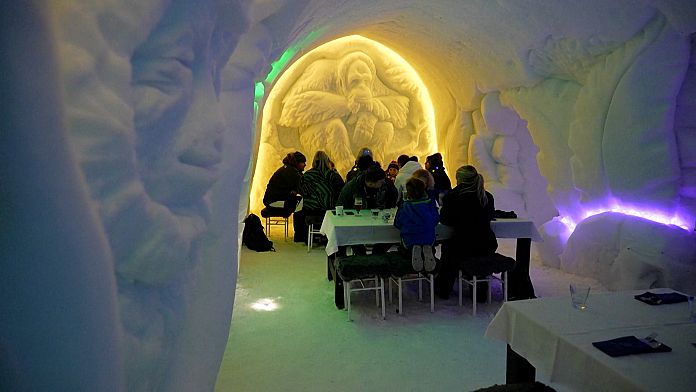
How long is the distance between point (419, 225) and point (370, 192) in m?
1.48

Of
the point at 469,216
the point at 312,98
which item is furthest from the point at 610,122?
the point at 312,98

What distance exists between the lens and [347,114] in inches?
381

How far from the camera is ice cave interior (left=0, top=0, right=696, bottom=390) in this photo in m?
1.22

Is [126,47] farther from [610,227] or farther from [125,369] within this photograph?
[610,227]

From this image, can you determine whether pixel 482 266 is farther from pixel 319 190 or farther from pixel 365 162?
pixel 319 190

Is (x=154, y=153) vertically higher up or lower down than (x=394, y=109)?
lower down

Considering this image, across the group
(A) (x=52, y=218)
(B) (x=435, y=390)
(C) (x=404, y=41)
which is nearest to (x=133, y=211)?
(A) (x=52, y=218)

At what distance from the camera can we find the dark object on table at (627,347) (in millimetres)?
2156

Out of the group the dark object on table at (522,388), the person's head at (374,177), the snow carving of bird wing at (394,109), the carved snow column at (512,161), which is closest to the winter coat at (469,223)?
the person's head at (374,177)

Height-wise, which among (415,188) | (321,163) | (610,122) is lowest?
(415,188)

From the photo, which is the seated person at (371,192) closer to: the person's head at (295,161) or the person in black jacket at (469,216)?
the person in black jacket at (469,216)

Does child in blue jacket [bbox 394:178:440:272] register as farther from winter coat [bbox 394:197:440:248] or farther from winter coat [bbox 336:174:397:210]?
winter coat [bbox 336:174:397:210]

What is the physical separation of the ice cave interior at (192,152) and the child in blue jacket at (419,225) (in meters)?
1.64

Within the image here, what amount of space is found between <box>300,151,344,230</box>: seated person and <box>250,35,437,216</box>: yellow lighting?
2.09m
